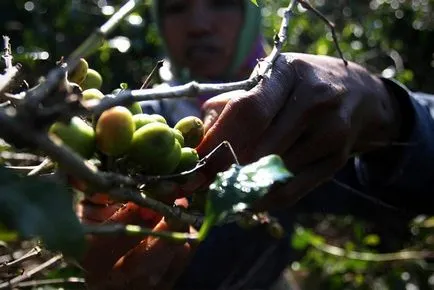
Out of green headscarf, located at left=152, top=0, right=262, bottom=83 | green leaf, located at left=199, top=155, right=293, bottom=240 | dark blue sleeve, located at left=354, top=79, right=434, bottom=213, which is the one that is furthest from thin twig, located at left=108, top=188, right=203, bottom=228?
green headscarf, located at left=152, top=0, right=262, bottom=83

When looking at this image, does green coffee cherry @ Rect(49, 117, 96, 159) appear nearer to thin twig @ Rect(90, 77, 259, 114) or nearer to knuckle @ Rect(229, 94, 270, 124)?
thin twig @ Rect(90, 77, 259, 114)

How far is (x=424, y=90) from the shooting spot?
3.27 m

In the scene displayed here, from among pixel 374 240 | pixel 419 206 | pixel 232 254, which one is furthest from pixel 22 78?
pixel 374 240

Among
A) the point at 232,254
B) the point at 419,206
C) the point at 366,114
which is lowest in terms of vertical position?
the point at 232,254

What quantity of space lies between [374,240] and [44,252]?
166 centimetres

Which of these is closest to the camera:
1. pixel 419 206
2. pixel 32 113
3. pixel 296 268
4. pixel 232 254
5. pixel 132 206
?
pixel 32 113

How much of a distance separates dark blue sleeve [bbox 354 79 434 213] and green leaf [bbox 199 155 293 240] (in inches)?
33.9

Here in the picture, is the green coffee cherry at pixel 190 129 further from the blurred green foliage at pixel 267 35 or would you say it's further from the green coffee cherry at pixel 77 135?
the blurred green foliage at pixel 267 35

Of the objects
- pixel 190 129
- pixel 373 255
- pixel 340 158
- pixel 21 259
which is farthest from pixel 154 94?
pixel 373 255

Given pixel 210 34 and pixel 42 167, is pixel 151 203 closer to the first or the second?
pixel 42 167

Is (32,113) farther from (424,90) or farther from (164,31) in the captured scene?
(424,90)

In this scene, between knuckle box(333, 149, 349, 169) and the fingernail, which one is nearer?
the fingernail

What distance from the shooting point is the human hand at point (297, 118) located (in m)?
0.82

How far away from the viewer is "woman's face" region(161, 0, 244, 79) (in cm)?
206
